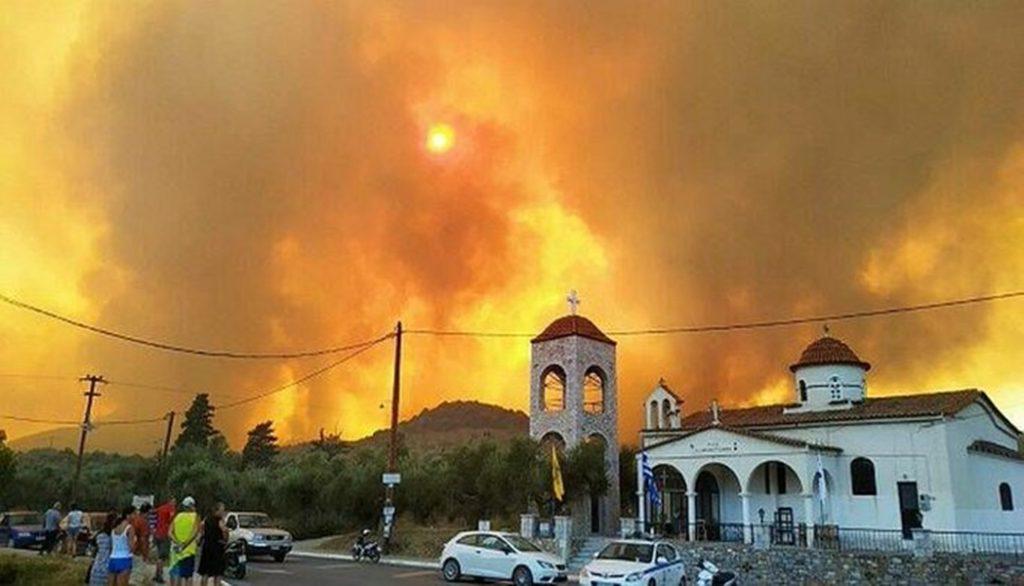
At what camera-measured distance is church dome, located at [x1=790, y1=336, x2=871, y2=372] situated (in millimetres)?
36656

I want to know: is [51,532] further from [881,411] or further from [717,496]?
[881,411]

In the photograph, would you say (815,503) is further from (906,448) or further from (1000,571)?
(1000,571)

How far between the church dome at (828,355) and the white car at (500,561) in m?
19.4

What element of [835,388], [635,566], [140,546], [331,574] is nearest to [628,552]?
[635,566]

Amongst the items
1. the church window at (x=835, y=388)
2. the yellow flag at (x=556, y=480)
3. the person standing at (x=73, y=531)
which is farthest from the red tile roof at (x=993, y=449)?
the person standing at (x=73, y=531)

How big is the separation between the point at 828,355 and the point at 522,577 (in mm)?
21500

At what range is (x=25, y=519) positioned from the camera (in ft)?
127

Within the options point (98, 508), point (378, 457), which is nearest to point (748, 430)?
point (378, 457)

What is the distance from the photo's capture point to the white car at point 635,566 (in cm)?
1948

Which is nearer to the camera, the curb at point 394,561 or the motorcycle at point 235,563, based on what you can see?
the motorcycle at point 235,563

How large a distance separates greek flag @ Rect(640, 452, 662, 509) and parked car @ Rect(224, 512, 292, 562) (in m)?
15.2

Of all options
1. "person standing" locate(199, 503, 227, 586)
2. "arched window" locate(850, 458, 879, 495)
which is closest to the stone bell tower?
"arched window" locate(850, 458, 879, 495)

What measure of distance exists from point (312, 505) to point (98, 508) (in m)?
32.0

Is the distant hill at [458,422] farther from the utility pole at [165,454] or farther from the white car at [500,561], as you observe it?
the white car at [500,561]
